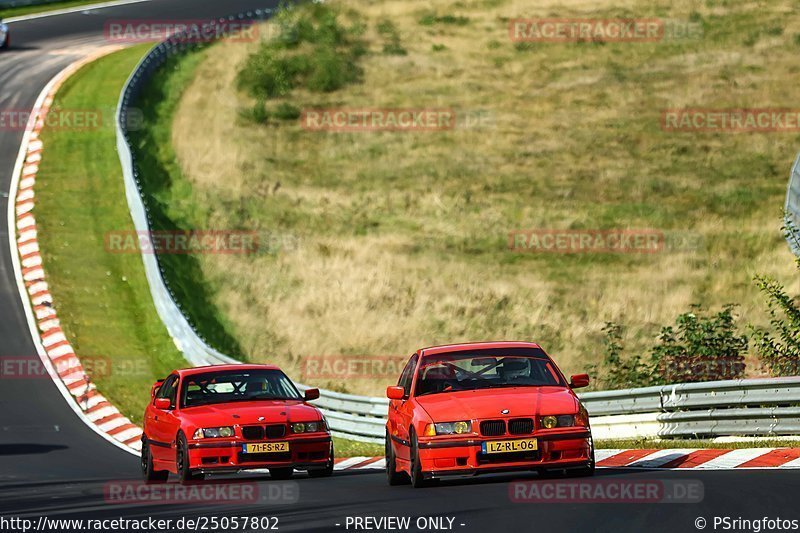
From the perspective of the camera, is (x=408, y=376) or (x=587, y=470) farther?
(x=408, y=376)

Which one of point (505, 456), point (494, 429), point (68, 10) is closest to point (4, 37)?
point (68, 10)

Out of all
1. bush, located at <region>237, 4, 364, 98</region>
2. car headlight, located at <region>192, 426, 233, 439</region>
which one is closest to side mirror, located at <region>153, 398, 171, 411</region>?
car headlight, located at <region>192, 426, 233, 439</region>

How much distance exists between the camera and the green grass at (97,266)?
28016 mm

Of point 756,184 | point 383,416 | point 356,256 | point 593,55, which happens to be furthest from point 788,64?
point 383,416

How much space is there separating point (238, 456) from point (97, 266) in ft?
63.0

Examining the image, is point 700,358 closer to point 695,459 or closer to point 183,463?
point 695,459

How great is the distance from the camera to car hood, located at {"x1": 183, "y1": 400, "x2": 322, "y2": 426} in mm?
14766

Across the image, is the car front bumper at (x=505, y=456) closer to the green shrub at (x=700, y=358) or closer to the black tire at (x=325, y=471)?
the black tire at (x=325, y=471)

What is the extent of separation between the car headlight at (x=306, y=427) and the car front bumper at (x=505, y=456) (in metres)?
2.84

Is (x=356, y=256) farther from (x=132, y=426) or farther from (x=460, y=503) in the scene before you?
(x=460, y=503)

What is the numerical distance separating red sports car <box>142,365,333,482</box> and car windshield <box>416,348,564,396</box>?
1.98 metres

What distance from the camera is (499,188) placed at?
39.8 metres

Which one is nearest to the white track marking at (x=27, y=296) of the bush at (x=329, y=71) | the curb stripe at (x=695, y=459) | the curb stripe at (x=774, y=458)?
the bush at (x=329, y=71)

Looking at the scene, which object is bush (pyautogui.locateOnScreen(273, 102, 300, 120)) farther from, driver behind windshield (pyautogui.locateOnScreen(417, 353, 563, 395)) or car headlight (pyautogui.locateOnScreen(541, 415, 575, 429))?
car headlight (pyautogui.locateOnScreen(541, 415, 575, 429))
